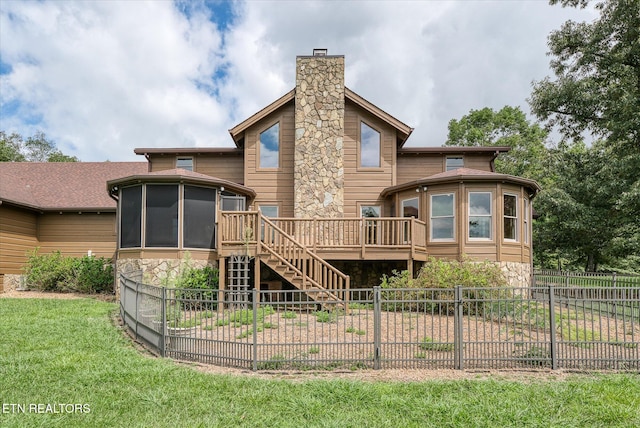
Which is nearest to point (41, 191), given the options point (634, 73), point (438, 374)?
point (438, 374)

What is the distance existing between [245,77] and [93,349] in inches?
565

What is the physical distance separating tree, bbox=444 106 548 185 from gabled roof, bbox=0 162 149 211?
97.4 ft

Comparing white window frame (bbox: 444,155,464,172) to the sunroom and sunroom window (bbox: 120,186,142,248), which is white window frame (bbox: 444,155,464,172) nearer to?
the sunroom

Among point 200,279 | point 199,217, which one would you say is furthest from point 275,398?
point 199,217

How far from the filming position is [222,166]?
19.0m

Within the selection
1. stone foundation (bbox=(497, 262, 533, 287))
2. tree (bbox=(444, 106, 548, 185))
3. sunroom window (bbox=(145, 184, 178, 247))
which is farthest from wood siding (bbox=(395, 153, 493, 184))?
tree (bbox=(444, 106, 548, 185))

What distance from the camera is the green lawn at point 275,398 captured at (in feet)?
16.1

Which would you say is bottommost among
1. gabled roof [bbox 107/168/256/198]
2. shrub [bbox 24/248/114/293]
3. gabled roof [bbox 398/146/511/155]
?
shrub [bbox 24/248/114/293]

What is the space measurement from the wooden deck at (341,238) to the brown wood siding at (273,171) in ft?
10.5

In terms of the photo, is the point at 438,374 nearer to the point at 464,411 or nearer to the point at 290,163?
the point at 464,411

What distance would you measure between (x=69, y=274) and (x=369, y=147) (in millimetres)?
13330

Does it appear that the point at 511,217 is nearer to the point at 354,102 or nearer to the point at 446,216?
the point at 446,216

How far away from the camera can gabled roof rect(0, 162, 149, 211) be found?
1958 cm

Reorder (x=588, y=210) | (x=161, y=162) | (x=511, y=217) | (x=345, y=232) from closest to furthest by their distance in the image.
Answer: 1. (x=345, y=232)
2. (x=511, y=217)
3. (x=161, y=162)
4. (x=588, y=210)
